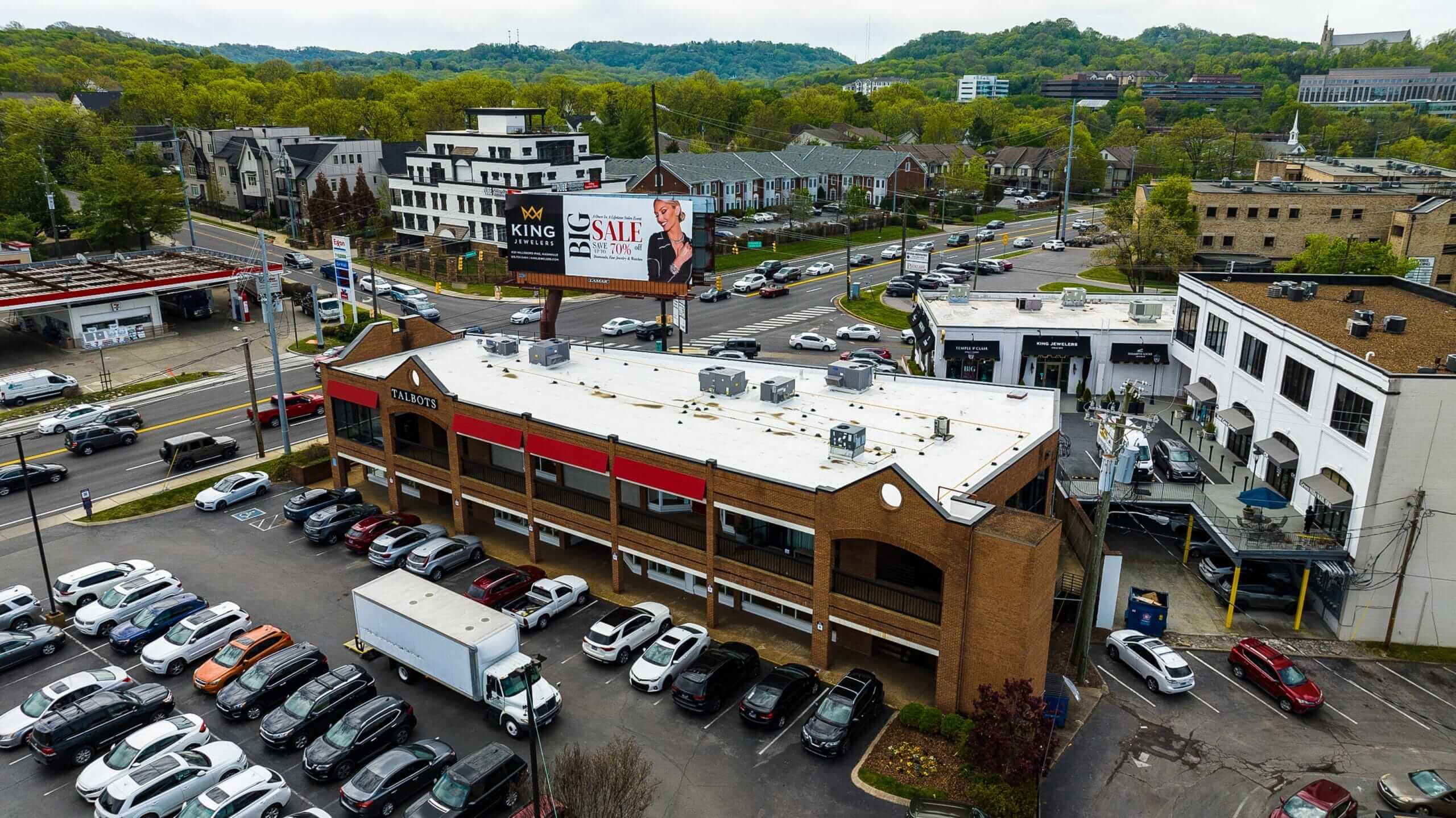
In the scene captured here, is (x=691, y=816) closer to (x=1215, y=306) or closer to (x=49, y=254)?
(x=1215, y=306)

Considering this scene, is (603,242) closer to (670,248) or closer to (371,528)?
(670,248)

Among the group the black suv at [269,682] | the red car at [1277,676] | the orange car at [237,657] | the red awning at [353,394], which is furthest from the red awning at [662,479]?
the red car at [1277,676]

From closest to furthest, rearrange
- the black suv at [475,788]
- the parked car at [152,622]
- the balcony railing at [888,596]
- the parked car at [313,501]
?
1. the black suv at [475,788]
2. the balcony railing at [888,596]
3. the parked car at [152,622]
4. the parked car at [313,501]

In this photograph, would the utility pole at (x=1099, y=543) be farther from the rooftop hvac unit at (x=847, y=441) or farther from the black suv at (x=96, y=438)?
the black suv at (x=96, y=438)

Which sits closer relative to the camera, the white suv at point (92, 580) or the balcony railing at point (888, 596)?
the balcony railing at point (888, 596)

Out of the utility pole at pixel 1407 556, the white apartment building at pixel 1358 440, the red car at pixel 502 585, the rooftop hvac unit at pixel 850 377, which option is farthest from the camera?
the rooftop hvac unit at pixel 850 377

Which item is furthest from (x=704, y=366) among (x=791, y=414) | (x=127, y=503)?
(x=127, y=503)

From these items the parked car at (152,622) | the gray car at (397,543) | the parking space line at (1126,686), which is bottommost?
the parking space line at (1126,686)
